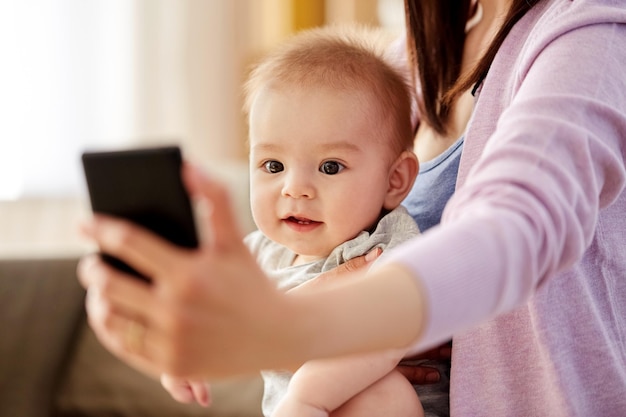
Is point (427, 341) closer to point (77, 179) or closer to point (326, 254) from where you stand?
point (326, 254)

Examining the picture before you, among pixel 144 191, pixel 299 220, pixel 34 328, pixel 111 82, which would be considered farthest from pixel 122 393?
pixel 144 191

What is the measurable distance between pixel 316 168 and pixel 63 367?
4.65ft

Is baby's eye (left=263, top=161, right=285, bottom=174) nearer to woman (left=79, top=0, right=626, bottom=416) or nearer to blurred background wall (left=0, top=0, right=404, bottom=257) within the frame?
woman (left=79, top=0, right=626, bottom=416)

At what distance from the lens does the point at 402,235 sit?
1034 mm

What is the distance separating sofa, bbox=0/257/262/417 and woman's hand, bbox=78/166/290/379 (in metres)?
1.60

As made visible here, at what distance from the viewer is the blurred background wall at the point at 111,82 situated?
2721mm

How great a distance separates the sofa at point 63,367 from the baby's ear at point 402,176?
1.13 meters

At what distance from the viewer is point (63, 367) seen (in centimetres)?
219

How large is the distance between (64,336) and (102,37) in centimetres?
116

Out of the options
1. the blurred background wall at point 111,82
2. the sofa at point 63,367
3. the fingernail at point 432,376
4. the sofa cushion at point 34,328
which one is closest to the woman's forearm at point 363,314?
the fingernail at point 432,376

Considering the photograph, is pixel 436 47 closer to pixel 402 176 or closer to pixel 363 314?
pixel 402 176

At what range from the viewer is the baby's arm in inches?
36.9

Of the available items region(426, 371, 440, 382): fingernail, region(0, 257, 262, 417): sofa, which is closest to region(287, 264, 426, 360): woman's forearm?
region(426, 371, 440, 382): fingernail

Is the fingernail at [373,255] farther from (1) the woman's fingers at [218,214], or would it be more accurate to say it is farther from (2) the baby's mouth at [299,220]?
(1) the woman's fingers at [218,214]
